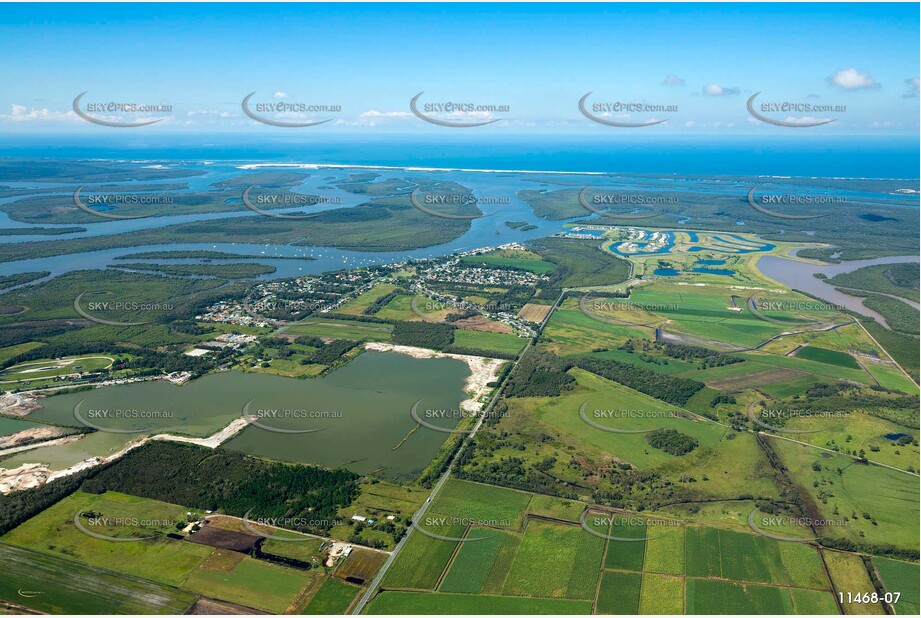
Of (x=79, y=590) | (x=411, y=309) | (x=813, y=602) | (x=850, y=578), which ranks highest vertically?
(x=411, y=309)

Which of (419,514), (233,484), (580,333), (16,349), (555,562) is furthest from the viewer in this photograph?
(580,333)

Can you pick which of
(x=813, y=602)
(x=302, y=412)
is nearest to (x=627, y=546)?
(x=813, y=602)

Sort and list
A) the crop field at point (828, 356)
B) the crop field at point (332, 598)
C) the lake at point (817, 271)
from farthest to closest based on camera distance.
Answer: the lake at point (817, 271) → the crop field at point (828, 356) → the crop field at point (332, 598)

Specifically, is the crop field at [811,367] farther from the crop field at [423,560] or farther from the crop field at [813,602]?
the crop field at [423,560]

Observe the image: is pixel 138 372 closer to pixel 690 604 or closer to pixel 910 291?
pixel 690 604

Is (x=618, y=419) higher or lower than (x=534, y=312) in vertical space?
lower

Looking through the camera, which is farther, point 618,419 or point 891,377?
point 891,377

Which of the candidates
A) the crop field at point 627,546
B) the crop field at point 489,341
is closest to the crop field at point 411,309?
the crop field at point 489,341

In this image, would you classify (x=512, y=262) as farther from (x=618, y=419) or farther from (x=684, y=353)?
(x=618, y=419)
